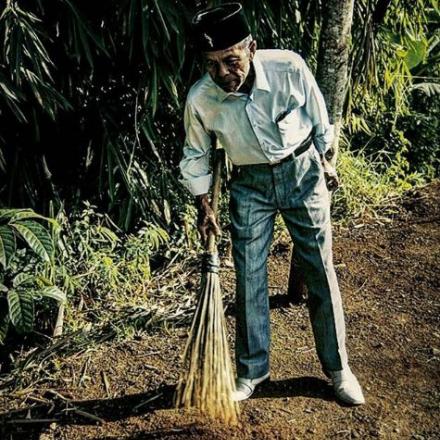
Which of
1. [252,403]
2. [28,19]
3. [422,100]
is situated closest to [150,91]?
[28,19]

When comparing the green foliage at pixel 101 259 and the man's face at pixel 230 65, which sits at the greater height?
the man's face at pixel 230 65

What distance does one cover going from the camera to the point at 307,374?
3.54 metres

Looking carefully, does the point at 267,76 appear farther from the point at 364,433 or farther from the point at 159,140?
the point at 159,140

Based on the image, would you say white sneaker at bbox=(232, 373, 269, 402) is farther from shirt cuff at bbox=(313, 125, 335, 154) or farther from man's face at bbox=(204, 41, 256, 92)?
man's face at bbox=(204, 41, 256, 92)

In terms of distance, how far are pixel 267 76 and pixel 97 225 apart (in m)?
2.00

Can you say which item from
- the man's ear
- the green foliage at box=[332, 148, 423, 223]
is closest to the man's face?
the man's ear

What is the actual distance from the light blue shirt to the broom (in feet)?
0.56

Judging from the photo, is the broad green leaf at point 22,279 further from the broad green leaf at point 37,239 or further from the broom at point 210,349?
the broom at point 210,349

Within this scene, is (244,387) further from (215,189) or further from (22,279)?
(22,279)

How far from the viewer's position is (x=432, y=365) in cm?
357

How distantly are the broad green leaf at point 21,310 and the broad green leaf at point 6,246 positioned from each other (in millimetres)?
238

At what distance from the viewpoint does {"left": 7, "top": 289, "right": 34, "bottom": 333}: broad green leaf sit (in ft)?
11.4

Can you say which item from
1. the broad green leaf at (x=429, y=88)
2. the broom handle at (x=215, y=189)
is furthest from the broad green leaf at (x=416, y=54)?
the broom handle at (x=215, y=189)

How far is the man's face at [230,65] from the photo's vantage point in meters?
2.72
